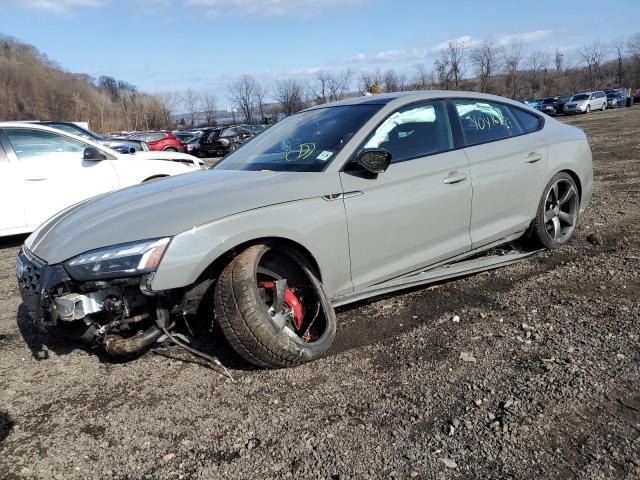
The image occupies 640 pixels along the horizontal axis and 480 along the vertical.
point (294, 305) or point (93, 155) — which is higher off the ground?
point (93, 155)

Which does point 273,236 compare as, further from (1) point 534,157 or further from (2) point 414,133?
(1) point 534,157

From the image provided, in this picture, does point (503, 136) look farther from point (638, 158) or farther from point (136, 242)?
point (638, 158)

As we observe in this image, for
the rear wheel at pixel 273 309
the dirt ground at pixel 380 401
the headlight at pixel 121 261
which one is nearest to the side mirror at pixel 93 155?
the dirt ground at pixel 380 401

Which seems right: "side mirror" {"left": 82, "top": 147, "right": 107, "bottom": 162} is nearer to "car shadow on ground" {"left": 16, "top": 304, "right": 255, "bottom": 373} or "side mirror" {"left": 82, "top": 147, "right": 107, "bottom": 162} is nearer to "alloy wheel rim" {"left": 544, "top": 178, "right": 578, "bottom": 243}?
"car shadow on ground" {"left": 16, "top": 304, "right": 255, "bottom": 373}

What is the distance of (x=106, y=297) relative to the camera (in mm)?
2805

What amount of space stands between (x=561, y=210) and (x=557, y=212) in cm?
14

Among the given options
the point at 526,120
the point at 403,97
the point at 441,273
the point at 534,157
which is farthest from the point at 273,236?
the point at 526,120

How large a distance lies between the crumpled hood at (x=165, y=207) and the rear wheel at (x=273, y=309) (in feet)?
1.03

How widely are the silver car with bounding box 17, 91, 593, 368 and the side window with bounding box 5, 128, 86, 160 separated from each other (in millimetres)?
3655

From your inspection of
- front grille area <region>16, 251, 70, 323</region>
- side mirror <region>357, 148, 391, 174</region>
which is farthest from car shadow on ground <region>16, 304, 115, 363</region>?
side mirror <region>357, 148, 391, 174</region>

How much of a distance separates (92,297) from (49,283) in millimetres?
247

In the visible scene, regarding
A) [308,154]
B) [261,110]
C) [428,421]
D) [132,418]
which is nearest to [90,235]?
[132,418]

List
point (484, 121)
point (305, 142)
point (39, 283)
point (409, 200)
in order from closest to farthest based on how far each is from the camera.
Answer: point (39, 283), point (409, 200), point (305, 142), point (484, 121)

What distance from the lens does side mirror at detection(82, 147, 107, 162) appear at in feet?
22.5
